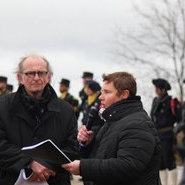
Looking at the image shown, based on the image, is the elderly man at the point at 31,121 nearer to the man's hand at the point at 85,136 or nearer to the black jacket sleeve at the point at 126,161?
the man's hand at the point at 85,136

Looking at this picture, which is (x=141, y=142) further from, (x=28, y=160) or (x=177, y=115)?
(x=177, y=115)

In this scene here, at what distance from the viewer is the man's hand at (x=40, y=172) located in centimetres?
604

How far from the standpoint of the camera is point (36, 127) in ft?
20.6

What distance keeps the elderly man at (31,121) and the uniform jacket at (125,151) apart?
736 millimetres

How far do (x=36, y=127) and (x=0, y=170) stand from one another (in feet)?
1.77

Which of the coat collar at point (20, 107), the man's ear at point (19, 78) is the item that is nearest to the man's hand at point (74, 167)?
the coat collar at point (20, 107)

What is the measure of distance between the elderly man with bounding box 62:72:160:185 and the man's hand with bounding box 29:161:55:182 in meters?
0.45

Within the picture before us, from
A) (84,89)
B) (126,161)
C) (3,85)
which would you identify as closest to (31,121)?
(126,161)

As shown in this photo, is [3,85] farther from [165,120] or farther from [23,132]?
[23,132]

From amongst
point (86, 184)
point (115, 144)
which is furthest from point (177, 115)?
point (115, 144)

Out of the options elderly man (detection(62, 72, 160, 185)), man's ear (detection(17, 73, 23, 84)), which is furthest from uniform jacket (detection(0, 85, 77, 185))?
elderly man (detection(62, 72, 160, 185))

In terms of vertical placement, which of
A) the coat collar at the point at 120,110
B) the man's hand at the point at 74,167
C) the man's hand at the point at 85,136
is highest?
the coat collar at the point at 120,110

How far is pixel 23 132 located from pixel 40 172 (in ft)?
1.41

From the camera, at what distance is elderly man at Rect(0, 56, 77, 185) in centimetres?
620
